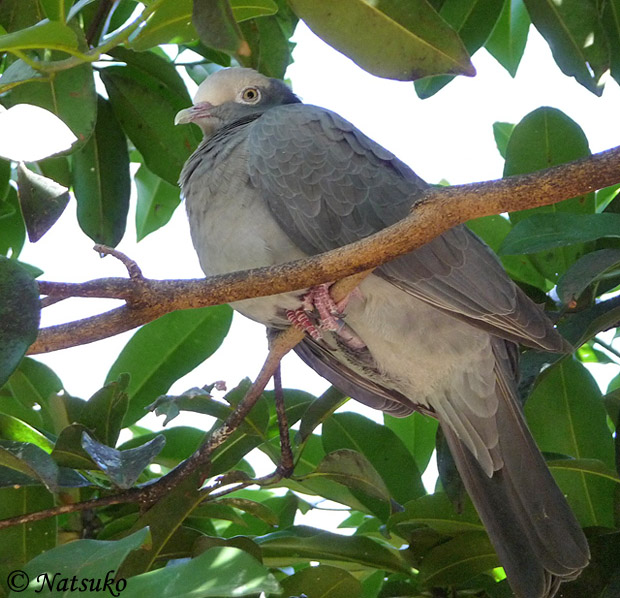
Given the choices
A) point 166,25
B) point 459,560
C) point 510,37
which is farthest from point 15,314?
point 510,37

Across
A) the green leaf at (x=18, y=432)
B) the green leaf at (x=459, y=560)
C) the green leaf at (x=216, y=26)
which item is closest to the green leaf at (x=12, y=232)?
the green leaf at (x=18, y=432)

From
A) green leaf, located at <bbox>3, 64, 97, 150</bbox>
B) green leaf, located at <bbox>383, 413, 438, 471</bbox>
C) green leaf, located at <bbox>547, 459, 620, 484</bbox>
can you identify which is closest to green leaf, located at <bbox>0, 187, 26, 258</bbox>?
green leaf, located at <bbox>3, 64, 97, 150</bbox>

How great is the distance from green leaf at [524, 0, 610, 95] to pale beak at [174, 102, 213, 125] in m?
1.07

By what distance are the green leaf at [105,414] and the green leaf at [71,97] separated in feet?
1.98

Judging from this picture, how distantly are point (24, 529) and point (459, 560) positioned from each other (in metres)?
1.02

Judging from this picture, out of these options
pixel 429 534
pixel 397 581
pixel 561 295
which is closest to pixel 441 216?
pixel 561 295

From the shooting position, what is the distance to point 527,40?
281 centimetres

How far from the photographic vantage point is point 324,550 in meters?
2.08

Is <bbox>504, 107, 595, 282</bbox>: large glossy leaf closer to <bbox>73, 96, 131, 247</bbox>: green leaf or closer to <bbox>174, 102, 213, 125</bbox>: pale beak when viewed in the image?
<bbox>174, 102, 213, 125</bbox>: pale beak

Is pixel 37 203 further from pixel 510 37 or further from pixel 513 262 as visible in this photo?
pixel 510 37

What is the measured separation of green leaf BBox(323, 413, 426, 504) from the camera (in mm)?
2365

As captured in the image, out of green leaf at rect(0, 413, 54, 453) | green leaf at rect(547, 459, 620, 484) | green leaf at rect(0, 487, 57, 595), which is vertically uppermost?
green leaf at rect(0, 413, 54, 453)

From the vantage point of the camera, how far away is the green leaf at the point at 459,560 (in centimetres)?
203

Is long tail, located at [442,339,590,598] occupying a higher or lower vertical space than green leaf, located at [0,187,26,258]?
lower
